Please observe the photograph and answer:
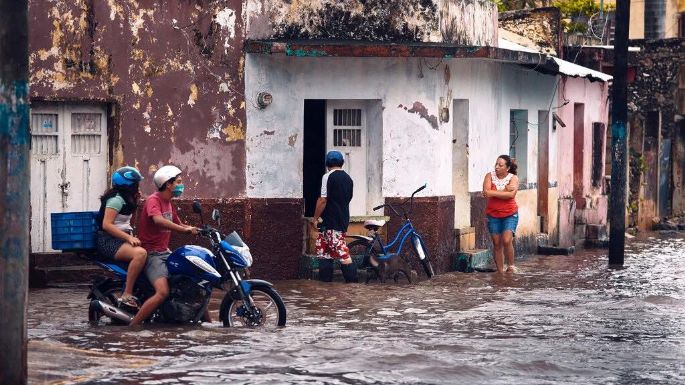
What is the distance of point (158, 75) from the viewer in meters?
17.9

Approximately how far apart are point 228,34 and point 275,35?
60 cm

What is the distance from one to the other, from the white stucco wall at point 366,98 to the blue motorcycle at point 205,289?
543cm

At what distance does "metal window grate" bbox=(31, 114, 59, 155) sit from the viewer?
17391mm

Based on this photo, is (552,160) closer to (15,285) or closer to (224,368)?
(224,368)

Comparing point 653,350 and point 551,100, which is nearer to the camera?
point 653,350

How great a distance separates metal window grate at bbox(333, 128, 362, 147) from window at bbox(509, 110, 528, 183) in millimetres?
5143

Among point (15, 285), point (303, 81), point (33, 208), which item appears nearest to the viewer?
point (15, 285)

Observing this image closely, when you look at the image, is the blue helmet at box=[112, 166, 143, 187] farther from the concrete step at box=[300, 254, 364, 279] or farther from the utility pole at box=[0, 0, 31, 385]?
the concrete step at box=[300, 254, 364, 279]

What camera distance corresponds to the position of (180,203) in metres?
18.0

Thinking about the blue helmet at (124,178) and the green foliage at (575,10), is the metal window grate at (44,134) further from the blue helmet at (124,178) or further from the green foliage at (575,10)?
the green foliage at (575,10)

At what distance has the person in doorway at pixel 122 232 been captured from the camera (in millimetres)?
12680

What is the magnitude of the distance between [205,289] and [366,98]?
6.40 metres

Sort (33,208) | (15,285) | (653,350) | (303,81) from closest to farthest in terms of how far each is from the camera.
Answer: (15,285) < (653,350) < (33,208) < (303,81)

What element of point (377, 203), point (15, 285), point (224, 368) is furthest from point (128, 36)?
point (15, 285)
